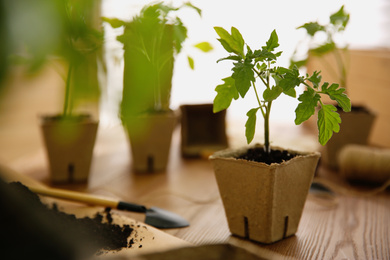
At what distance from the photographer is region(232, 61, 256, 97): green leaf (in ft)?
2.13

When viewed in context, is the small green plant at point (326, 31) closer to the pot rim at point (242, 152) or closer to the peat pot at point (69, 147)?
the pot rim at point (242, 152)

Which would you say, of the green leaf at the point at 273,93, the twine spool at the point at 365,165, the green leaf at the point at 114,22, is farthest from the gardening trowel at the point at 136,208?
the twine spool at the point at 365,165

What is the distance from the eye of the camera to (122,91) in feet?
0.69

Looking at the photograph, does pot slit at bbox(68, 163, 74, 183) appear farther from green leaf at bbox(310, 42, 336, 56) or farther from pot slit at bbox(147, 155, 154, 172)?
green leaf at bbox(310, 42, 336, 56)

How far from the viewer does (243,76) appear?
0.65m

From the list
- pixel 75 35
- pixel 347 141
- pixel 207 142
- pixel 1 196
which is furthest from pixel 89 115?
pixel 75 35

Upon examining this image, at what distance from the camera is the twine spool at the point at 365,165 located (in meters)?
1.21

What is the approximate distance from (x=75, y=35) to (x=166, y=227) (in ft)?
2.41

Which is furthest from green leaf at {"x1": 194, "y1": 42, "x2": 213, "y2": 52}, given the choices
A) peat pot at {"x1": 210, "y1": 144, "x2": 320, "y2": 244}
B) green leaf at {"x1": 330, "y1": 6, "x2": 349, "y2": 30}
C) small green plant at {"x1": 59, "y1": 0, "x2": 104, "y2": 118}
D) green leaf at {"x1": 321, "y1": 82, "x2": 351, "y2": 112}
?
small green plant at {"x1": 59, "y1": 0, "x2": 104, "y2": 118}

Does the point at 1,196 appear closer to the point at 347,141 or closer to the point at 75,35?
the point at 75,35

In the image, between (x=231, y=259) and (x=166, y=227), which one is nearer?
(x=231, y=259)

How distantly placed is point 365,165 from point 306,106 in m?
0.67

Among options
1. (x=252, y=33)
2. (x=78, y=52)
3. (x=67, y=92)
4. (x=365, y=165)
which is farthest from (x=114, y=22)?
(x=252, y=33)

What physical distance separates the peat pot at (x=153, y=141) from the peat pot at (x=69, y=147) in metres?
0.15
